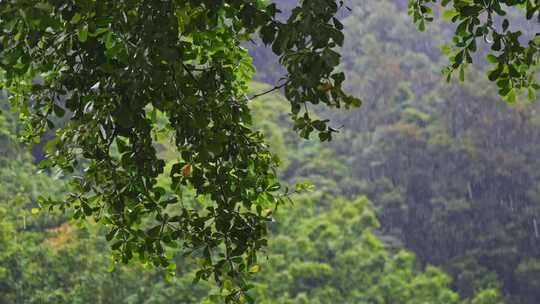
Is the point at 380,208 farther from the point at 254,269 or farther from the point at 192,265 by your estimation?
the point at 254,269

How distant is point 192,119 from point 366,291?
20.1m

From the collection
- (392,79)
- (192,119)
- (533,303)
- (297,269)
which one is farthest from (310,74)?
(392,79)

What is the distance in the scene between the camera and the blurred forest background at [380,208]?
19750 millimetres

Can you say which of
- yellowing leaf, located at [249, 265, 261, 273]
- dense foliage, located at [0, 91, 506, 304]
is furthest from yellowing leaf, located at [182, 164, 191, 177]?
dense foliage, located at [0, 91, 506, 304]

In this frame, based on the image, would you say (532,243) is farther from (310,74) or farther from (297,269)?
(310,74)

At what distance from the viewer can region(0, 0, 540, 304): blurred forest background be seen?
1975 centimetres

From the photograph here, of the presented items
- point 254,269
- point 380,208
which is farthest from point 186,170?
point 380,208

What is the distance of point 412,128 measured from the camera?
110 ft

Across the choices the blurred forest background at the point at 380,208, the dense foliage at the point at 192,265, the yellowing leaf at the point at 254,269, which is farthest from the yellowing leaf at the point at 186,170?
the dense foliage at the point at 192,265

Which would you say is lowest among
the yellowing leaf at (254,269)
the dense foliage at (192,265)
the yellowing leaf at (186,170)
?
the yellowing leaf at (254,269)

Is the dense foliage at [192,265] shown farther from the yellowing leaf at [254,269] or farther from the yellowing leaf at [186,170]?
the yellowing leaf at [186,170]

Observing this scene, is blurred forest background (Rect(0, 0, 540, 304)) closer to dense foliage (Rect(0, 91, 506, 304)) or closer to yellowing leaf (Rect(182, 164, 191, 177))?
dense foliage (Rect(0, 91, 506, 304))

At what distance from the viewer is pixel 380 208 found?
32094 millimetres

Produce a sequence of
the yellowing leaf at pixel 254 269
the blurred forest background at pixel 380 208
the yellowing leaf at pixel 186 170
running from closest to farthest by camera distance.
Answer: the yellowing leaf at pixel 186 170 < the yellowing leaf at pixel 254 269 < the blurred forest background at pixel 380 208
